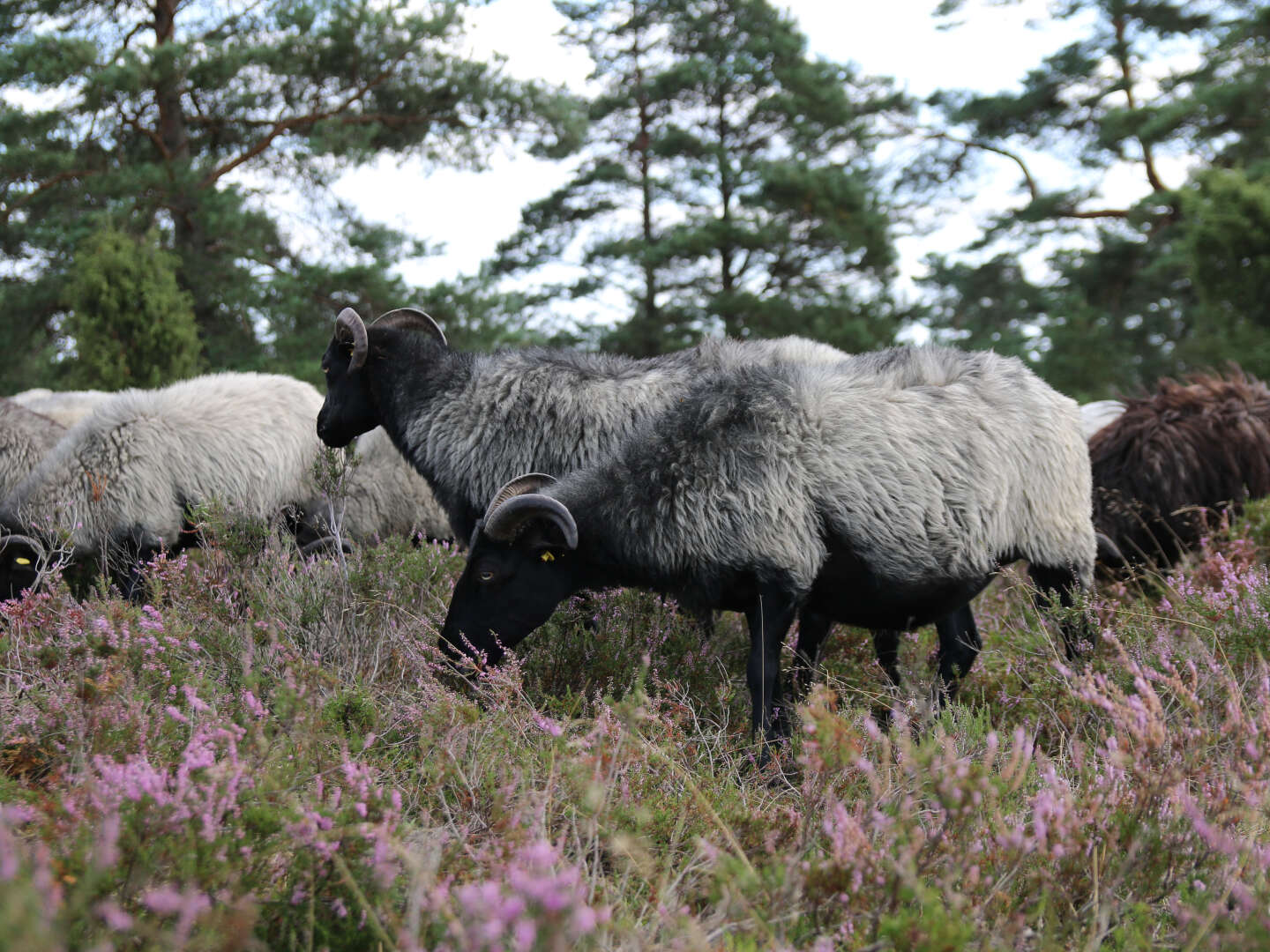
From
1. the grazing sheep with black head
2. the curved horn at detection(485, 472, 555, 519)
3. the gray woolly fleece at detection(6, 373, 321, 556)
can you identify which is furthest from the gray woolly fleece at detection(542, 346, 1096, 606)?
the gray woolly fleece at detection(6, 373, 321, 556)

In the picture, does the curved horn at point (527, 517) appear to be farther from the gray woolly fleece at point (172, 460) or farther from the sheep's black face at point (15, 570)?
the sheep's black face at point (15, 570)

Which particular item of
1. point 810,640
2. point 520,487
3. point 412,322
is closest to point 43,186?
point 412,322

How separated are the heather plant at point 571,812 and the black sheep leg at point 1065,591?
554mm

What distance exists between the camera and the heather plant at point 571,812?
229 cm

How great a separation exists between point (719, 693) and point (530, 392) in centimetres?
223

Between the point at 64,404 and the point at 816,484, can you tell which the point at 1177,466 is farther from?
the point at 64,404

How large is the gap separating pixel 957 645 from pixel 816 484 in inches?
69.0

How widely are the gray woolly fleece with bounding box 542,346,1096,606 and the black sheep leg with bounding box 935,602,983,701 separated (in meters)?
0.61

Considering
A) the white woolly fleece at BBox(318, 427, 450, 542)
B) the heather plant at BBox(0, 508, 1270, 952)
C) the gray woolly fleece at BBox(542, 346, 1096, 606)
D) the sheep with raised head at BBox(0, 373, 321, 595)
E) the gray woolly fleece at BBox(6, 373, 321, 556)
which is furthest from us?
the white woolly fleece at BBox(318, 427, 450, 542)

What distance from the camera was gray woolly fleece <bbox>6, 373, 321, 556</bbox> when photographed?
7.12 m

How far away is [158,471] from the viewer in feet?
24.5

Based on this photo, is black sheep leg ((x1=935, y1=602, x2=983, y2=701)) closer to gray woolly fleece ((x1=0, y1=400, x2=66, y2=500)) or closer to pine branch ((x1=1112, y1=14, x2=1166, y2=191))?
gray woolly fleece ((x1=0, y1=400, x2=66, y2=500))

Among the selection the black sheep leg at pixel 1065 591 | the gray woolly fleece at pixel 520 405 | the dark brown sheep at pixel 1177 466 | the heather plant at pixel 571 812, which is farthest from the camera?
the dark brown sheep at pixel 1177 466

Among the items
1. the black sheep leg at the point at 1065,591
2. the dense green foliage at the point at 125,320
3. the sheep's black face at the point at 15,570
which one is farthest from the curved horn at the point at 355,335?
the dense green foliage at the point at 125,320
